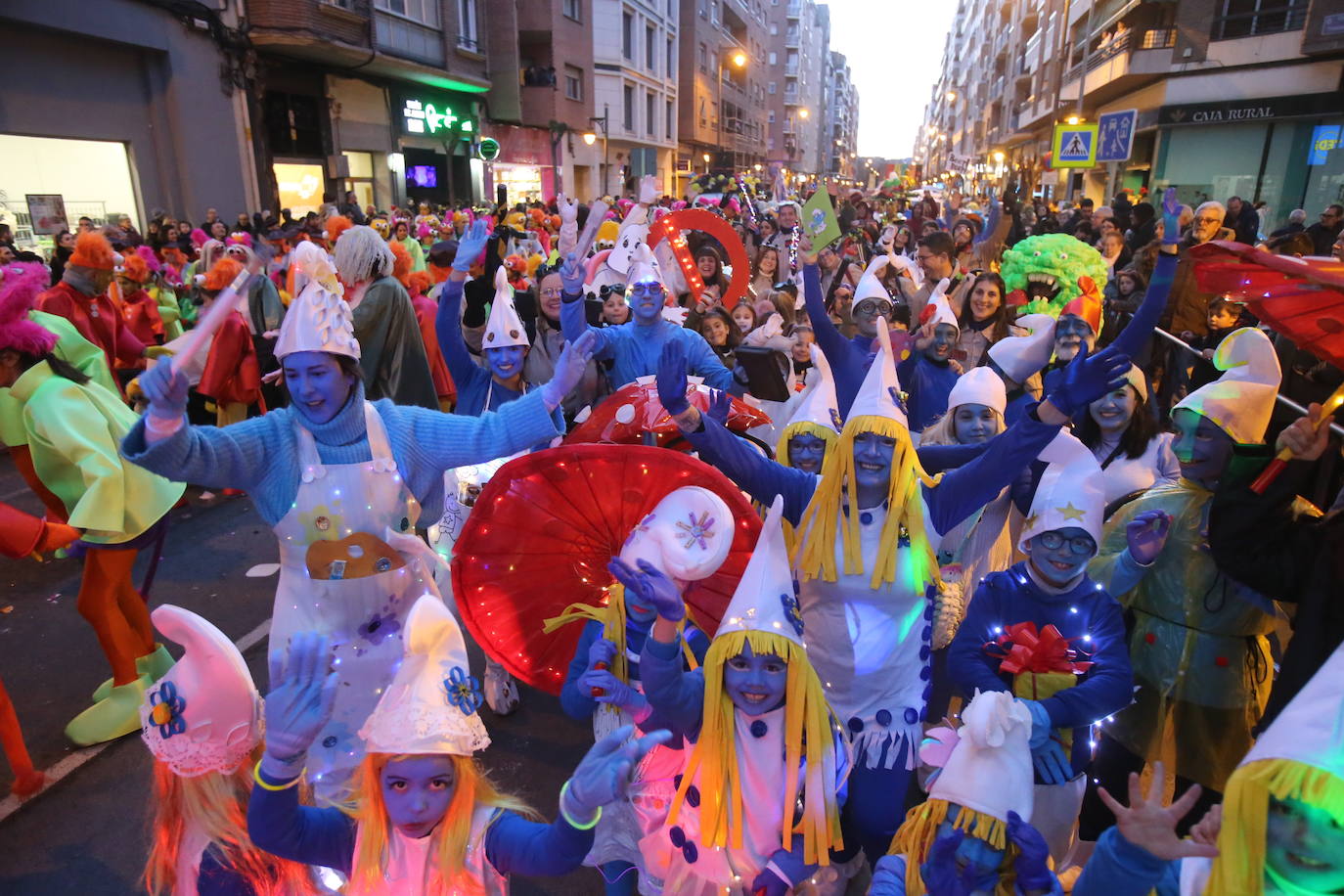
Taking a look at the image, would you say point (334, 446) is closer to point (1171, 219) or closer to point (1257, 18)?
point (1171, 219)

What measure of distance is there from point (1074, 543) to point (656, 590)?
152 centimetres

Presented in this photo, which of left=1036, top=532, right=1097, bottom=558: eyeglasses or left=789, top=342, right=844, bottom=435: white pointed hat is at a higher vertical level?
left=789, top=342, right=844, bottom=435: white pointed hat

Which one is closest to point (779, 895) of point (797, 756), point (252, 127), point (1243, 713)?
point (797, 756)

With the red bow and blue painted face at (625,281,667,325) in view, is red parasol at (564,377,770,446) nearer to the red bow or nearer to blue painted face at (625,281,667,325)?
blue painted face at (625,281,667,325)

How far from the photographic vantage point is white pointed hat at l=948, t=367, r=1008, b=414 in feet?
12.5

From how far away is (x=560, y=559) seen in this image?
2.95 meters

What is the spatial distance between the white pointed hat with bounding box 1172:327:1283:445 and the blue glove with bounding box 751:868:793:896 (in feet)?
6.91

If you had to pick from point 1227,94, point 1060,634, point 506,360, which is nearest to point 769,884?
point 1060,634

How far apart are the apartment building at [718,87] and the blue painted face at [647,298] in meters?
31.2

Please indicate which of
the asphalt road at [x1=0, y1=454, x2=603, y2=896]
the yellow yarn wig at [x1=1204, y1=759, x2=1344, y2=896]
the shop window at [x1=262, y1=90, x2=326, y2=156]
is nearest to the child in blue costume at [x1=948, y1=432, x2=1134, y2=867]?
the yellow yarn wig at [x1=1204, y1=759, x2=1344, y2=896]

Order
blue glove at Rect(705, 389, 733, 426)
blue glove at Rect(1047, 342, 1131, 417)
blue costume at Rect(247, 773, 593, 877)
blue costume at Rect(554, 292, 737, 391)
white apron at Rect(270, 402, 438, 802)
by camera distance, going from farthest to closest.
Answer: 1. blue costume at Rect(554, 292, 737, 391)
2. blue glove at Rect(705, 389, 733, 426)
3. blue glove at Rect(1047, 342, 1131, 417)
4. white apron at Rect(270, 402, 438, 802)
5. blue costume at Rect(247, 773, 593, 877)

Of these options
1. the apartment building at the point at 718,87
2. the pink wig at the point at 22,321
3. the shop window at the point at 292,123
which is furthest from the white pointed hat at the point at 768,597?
the apartment building at the point at 718,87

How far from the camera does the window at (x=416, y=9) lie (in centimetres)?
2081

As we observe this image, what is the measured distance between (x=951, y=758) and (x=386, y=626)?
186 cm
